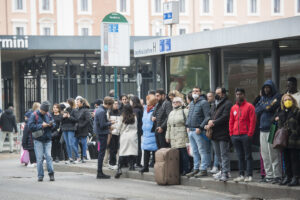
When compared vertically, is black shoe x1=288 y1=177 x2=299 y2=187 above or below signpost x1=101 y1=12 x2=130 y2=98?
below

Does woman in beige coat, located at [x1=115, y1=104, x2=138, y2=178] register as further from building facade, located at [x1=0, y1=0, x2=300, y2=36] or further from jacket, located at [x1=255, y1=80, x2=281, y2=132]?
building facade, located at [x1=0, y1=0, x2=300, y2=36]

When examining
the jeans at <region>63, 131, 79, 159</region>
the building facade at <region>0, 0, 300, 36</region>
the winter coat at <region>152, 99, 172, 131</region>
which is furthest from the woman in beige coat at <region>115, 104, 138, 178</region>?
the building facade at <region>0, 0, 300, 36</region>

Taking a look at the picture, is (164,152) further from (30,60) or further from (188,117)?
(30,60)

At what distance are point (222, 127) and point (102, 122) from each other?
3240mm

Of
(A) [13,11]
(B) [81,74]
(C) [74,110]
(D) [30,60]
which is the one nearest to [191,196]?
(C) [74,110]

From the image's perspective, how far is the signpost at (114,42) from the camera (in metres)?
17.5

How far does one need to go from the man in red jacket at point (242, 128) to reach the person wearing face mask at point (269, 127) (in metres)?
0.20

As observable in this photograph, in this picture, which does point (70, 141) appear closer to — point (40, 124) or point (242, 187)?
point (40, 124)

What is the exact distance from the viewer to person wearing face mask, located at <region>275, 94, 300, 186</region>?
37.0ft

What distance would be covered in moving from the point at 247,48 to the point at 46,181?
535 centimetres

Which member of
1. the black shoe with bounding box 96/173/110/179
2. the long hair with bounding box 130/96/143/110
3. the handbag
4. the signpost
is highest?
the signpost

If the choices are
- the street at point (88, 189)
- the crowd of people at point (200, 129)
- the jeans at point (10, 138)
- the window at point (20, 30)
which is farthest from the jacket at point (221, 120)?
the window at point (20, 30)

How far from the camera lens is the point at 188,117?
45.0ft

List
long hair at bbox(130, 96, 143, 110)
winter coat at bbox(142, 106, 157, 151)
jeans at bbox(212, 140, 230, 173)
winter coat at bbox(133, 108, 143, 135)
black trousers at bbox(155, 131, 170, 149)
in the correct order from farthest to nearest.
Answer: long hair at bbox(130, 96, 143, 110) → winter coat at bbox(133, 108, 143, 135) → winter coat at bbox(142, 106, 157, 151) → black trousers at bbox(155, 131, 170, 149) → jeans at bbox(212, 140, 230, 173)
